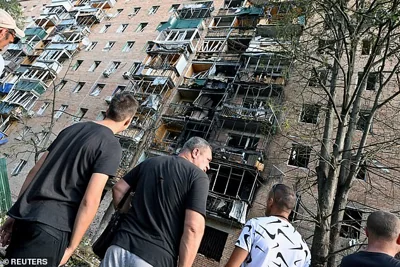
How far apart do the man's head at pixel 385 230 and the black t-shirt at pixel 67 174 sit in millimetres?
2240

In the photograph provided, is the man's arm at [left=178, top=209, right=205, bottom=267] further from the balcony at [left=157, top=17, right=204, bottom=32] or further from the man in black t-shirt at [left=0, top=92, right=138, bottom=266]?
the balcony at [left=157, top=17, right=204, bottom=32]

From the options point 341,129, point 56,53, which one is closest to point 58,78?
point 56,53

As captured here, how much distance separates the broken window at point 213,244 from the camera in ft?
41.6

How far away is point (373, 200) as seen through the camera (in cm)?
1145

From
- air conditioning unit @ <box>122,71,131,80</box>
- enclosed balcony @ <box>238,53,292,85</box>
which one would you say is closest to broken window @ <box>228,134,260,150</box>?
enclosed balcony @ <box>238,53,292,85</box>

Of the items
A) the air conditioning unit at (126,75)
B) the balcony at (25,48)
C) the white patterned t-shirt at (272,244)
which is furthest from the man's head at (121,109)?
the balcony at (25,48)

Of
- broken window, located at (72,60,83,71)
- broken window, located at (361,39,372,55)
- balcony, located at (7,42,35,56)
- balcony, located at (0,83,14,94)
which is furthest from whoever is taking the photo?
balcony, located at (7,42,35,56)

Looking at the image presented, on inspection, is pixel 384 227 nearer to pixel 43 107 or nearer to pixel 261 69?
pixel 261 69

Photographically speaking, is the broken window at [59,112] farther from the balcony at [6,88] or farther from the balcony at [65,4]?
the balcony at [65,4]

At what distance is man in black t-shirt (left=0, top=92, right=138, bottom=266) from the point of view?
1.92m

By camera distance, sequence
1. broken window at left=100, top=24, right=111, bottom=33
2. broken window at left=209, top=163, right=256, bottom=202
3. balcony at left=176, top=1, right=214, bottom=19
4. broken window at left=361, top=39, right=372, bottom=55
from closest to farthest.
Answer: broken window at left=361, top=39, right=372, bottom=55 < broken window at left=209, top=163, right=256, bottom=202 < balcony at left=176, top=1, right=214, bottom=19 < broken window at left=100, top=24, right=111, bottom=33

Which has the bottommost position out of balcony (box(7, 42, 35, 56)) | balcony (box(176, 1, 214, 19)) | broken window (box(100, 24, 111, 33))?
balcony (box(7, 42, 35, 56))

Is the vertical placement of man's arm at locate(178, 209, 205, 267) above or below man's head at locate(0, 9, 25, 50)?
below

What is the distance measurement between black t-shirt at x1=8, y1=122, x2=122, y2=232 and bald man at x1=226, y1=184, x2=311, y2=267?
1.39m
